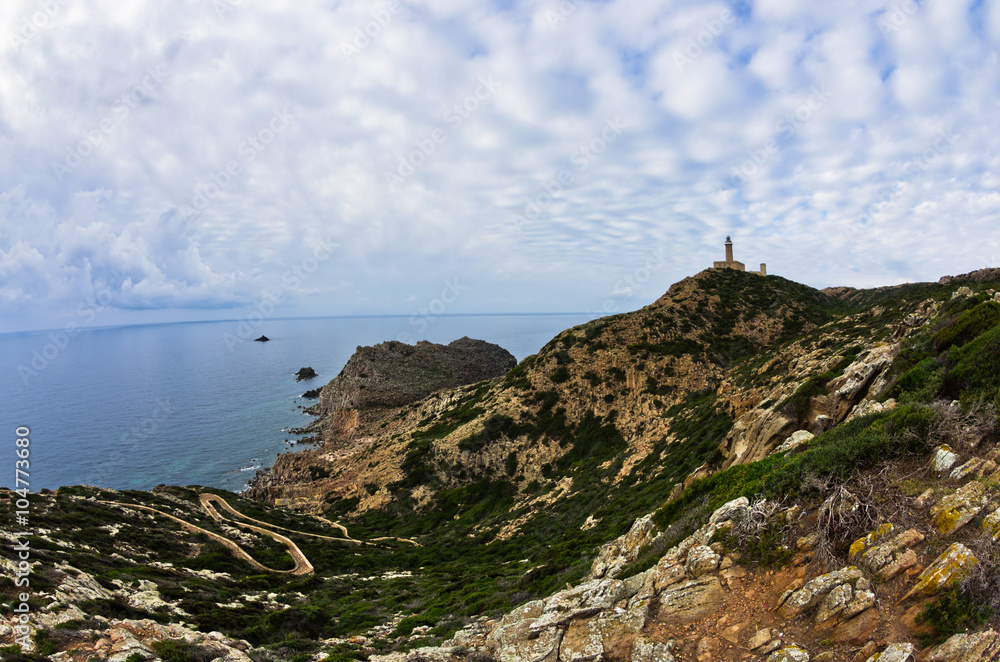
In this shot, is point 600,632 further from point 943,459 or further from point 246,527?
point 246,527

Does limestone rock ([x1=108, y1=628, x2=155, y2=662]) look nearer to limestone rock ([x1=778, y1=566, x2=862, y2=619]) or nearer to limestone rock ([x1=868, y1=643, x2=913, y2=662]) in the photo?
limestone rock ([x1=778, y1=566, x2=862, y2=619])

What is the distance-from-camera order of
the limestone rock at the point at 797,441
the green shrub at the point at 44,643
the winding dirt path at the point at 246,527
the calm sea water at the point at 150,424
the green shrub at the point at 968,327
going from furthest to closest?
the calm sea water at the point at 150,424, the winding dirt path at the point at 246,527, the limestone rock at the point at 797,441, the green shrub at the point at 968,327, the green shrub at the point at 44,643

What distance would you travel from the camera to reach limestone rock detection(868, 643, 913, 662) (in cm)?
600

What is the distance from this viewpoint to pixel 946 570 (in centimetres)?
651

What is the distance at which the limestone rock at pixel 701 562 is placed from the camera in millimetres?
9258

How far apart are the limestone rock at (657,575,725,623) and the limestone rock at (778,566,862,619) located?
122cm

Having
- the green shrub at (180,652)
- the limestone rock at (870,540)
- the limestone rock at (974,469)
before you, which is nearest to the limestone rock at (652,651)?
the limestone rock at (870,540)

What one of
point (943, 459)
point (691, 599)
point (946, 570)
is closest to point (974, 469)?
point (943, 459)

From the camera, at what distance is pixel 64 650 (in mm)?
13516

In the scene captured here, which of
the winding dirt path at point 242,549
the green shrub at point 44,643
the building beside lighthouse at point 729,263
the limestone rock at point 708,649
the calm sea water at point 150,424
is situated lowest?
the calm sea water at point 150,424

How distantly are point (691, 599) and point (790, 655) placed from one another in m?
2.09

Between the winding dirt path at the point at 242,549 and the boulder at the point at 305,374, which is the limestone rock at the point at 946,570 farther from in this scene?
the boulder at the point at 305,374

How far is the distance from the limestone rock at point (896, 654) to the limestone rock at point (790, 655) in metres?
0.91

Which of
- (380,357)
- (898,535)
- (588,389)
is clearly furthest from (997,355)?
(380,357)
